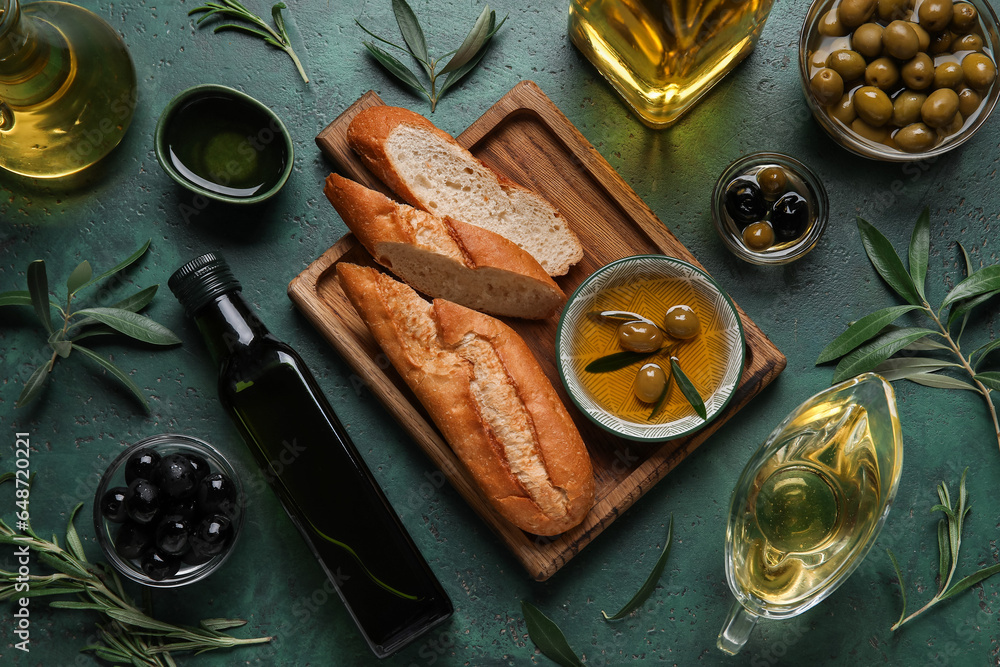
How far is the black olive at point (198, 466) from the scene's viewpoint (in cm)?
174

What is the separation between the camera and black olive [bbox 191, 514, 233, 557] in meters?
1.71

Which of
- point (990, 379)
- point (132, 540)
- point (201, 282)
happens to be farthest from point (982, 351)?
point (132, 540)

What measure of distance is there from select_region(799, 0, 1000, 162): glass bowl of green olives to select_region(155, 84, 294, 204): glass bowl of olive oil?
4.75 feet

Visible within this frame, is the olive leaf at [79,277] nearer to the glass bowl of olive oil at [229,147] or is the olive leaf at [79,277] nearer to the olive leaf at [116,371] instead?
the olive leaf at [116,371]

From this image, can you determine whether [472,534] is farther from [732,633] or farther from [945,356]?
[945,356]

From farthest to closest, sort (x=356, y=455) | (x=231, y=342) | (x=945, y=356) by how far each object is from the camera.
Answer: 1. (x=945, y=356)
2. (x=356, y=455)
3. (x=231, y=342)

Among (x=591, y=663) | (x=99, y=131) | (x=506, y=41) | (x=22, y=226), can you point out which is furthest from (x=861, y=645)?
(x=22, y=226)

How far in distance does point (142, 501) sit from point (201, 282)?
1.77 feet

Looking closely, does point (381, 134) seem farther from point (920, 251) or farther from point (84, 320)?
point (920, 251)

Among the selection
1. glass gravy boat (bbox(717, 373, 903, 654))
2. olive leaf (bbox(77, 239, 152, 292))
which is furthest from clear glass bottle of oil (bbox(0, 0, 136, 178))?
glass gravy boat (bbox(717, 373, 903, 654))

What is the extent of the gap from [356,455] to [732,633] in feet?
3.54

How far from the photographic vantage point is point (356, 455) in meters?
1.84

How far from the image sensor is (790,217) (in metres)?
1.88

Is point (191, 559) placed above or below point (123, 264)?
below
